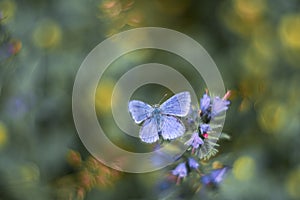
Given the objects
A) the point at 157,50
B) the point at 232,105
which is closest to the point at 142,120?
the point at 232,105

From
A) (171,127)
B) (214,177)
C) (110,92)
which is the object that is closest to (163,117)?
(171,127)

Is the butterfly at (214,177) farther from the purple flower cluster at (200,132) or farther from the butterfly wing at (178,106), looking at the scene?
the butterfly wing at (178,106)

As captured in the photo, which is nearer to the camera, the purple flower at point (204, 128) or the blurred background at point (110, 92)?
the purple flower at point (204, 128)

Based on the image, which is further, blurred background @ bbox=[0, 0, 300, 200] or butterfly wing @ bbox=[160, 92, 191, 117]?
blurred background @ bbox=[0, 0, 300, 200]

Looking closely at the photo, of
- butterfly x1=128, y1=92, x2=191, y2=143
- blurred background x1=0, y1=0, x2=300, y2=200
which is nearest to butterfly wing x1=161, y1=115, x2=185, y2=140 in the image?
butterfly x1=128, y1=92, x2=191, y2=143

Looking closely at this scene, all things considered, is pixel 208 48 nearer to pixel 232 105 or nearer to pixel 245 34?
pixel 245 34

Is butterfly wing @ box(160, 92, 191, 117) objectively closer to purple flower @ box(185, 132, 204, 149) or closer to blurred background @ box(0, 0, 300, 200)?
purple flower @ box(185, 132, 204, 149)

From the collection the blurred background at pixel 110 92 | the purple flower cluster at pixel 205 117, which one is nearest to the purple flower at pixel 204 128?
the purple flower cluster at pixel 205 117

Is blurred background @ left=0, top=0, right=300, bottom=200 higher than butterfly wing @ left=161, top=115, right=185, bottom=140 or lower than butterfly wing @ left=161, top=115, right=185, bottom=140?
lower
